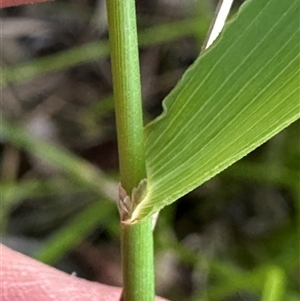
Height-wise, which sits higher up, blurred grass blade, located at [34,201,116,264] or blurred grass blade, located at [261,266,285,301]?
blurred grass blade, located at [34,201,116,264]

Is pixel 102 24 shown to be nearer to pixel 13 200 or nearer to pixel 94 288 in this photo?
pixel 13 200

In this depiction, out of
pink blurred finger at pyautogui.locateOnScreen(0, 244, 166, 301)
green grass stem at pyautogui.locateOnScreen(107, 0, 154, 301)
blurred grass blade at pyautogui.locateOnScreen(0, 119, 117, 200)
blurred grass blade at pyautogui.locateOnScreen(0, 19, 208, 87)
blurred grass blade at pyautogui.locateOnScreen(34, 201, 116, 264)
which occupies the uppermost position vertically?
blurred grass blade at pyautogui.locateOnScreen(0, 19, 208, 87)

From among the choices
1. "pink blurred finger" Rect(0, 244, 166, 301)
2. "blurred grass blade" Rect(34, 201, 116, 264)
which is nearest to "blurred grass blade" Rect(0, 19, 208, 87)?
"blurred grass blade" Rect(34, 201, 116, 264)

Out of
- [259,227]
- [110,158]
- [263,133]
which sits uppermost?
[110,158]

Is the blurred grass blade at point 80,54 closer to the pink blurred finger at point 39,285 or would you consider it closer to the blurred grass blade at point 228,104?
the pink blurred finger at point 39,285

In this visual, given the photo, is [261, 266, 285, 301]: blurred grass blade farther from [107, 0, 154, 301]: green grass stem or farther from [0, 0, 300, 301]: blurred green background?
[107, 0, 154, 301]: green grass stem

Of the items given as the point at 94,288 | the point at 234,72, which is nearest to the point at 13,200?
the point at 94,288

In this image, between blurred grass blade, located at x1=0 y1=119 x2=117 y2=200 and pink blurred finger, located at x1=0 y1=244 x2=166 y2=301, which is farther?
blurred grass blade, located at x1=0 y1=119 x2=117 y2=200
